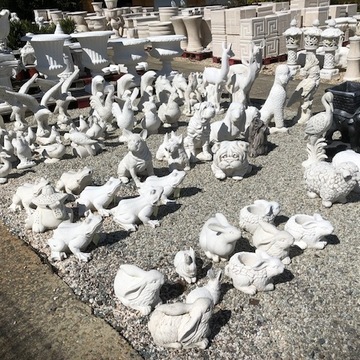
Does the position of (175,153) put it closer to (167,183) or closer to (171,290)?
(167,183)

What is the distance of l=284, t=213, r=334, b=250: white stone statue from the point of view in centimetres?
375

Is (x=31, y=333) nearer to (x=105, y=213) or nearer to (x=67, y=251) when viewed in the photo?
(x=67, y=251)

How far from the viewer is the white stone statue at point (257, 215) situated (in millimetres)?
4039

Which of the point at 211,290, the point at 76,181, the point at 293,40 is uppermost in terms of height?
the point at 293,40

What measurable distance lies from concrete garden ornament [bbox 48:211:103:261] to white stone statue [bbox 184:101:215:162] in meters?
2.22

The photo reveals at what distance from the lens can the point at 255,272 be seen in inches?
130

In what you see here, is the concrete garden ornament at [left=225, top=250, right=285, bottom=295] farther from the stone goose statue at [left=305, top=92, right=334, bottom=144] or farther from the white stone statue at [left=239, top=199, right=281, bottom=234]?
the stone goose statue at [left=305, top=92, right=334, bottom=144]

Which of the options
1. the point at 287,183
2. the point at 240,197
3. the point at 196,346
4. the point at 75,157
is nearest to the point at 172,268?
the point at 196,346

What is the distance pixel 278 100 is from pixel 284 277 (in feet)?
12.1

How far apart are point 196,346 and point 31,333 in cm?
131

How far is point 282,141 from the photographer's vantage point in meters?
6.45

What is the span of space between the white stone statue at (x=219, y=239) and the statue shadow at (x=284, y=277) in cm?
46

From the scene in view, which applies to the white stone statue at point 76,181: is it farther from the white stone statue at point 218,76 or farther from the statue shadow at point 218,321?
the white stone statue at point 218,76

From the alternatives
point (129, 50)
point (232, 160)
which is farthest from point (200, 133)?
point (129, 50)
